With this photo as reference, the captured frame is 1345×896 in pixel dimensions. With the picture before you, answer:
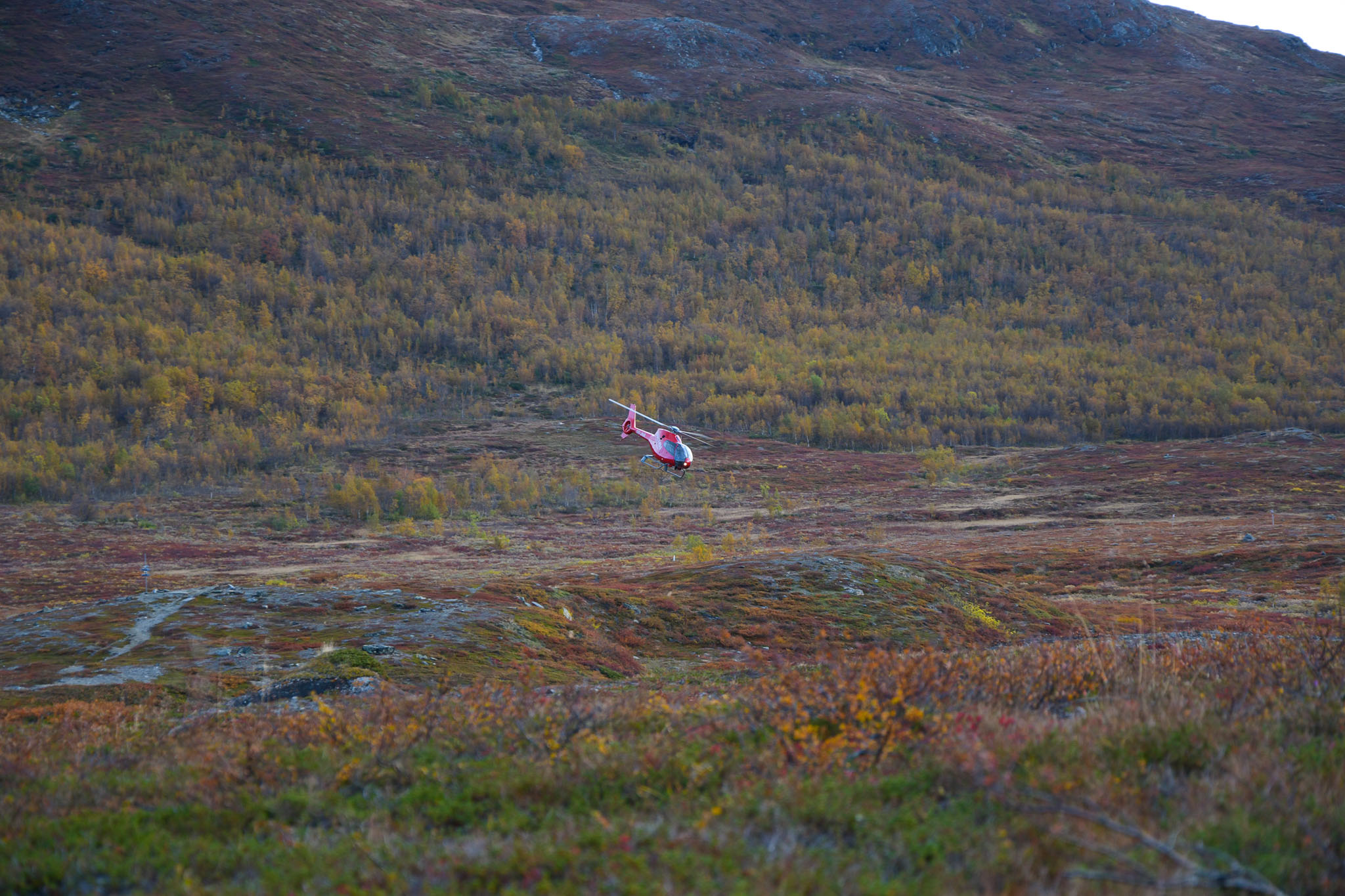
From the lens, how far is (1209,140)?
180 m

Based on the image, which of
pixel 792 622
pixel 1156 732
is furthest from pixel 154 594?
pixel 1156 732

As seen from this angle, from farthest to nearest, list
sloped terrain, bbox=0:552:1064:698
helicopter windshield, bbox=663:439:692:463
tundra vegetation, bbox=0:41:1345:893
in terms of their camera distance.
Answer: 1. helicopter windshield, bbox=663:439:692:463
2. sloped terrain, bbox=0:552:1064:698
3. tundra vegetation, bbox=0:41:1345:893

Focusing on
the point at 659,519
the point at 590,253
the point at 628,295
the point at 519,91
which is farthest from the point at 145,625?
the point at 519,91

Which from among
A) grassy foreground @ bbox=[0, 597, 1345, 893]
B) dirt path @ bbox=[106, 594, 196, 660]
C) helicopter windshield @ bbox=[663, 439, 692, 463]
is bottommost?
dirt path @ bbox=[106, 594, 196, 660]

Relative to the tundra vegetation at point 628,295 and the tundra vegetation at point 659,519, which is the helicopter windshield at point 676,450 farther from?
the tundra vegetation at point 628,295

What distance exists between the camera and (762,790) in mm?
6168

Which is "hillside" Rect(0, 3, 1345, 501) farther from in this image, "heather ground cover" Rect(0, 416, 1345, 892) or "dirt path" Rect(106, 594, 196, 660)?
"heather ground cover" Rect(0, 416, 1345, 892)

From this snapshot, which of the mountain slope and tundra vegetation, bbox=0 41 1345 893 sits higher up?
the mountain slope

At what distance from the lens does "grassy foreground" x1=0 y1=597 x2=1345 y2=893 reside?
199 inches

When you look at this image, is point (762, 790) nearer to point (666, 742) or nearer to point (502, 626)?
point (666, 742)

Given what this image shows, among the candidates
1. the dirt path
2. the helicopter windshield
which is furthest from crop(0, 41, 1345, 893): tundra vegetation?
the helicopter windshield

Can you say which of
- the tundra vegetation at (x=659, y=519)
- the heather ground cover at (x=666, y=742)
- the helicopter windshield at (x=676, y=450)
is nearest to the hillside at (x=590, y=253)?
the tundra vegetation at (x=659, y=519)

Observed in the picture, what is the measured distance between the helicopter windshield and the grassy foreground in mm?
25770

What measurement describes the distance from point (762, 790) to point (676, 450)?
2941cm
